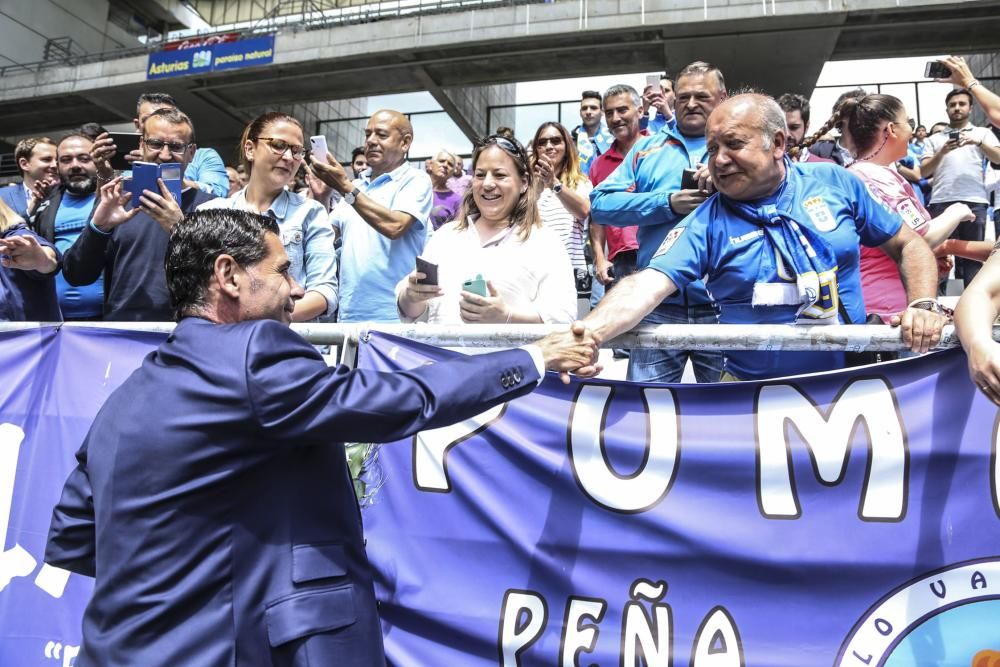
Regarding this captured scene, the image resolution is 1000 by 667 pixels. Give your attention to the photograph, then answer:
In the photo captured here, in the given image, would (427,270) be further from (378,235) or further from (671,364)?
(378,235)

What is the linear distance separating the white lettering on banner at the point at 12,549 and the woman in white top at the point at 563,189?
3054 millimetres

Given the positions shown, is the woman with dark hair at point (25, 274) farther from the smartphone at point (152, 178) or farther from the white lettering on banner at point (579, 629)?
the white lettering on banner at point (579, 629)

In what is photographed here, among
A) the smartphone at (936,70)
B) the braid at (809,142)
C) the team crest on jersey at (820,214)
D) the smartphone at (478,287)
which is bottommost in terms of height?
the smartphone at (478,287)

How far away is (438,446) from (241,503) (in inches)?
34.4

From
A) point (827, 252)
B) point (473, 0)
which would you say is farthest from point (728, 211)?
point (473, 0)

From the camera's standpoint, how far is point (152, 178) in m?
3.53

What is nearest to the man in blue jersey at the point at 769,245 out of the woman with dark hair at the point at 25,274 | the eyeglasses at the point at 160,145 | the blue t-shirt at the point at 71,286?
the woman with dark hair at the point at 25,274

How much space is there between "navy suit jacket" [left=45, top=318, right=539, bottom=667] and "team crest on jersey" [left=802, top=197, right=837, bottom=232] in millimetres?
1513

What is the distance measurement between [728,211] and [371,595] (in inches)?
71.8

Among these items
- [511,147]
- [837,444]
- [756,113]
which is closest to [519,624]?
[837,444]

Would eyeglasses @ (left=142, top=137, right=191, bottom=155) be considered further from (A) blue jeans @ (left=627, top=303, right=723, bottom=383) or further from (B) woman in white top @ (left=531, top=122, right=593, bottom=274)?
(A) blue jeans @ (left=627, top=303, right=723, bottom=383)

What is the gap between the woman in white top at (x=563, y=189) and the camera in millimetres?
5035

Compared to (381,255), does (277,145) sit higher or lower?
higher

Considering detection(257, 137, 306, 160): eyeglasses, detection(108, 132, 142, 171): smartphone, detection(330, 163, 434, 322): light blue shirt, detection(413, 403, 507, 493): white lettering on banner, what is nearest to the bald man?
detection(330, 163, 434, 322): light blue shirt
